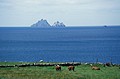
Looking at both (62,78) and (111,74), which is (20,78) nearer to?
(62,78)

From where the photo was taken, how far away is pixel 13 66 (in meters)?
61.5

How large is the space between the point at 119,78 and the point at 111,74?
12.6 ft

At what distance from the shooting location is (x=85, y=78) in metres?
46.6

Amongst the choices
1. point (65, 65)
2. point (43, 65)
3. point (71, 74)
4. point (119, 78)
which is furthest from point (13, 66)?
point (119, 78)

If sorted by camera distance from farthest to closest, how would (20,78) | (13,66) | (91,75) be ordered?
1. (13,66)
2. (91,75)
3. (20,78)

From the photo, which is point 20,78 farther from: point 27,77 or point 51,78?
point 51,78

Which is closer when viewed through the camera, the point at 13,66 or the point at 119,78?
the point at 119,78

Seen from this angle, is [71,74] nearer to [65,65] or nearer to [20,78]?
[20,78]

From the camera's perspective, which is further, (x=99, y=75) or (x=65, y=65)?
(x=65, y=65)

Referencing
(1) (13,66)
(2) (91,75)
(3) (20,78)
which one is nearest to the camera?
(3) (20,78)

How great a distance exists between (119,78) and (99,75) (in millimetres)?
3868

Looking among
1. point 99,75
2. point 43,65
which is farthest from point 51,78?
point 43,65

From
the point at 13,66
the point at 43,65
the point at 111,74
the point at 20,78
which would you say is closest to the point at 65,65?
the point at 43,65

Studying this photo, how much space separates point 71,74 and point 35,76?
6.59 m
